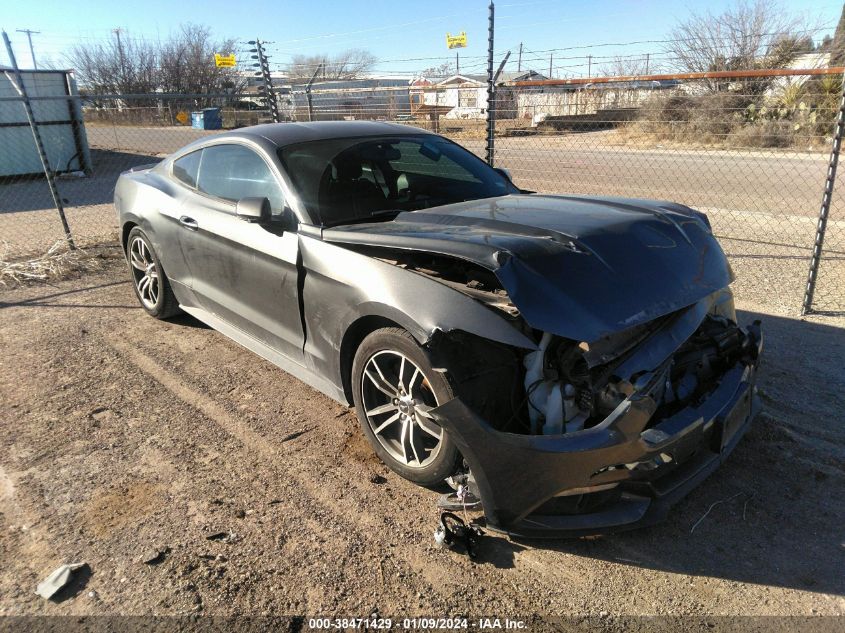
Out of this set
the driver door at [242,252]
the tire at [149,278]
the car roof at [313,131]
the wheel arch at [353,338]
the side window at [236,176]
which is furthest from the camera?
the tire at [149,278]

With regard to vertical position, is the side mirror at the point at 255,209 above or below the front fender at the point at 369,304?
above

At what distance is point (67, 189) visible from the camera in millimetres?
13406

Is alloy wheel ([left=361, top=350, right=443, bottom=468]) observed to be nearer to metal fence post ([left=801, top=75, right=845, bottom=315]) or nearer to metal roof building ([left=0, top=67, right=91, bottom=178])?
metal fence post ([left=801, top=75, right=845, bottom=315])

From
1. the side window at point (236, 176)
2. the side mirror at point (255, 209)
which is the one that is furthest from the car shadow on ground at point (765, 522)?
the side window at point (236, 176)

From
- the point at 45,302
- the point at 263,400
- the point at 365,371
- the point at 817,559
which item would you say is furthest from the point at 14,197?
the point at 817,559

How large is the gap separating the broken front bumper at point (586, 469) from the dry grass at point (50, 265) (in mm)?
6379

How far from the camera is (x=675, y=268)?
2.99 metres

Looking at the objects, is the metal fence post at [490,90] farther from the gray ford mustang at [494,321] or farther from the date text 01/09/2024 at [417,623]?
the date text 01/09/2024 at [417,623]

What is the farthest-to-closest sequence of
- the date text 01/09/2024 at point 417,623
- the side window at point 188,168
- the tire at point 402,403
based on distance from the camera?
the side window at point 188,168, the tire at point 402,403, the date text 01/09/2024 at point 417,623

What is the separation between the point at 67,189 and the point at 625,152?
556 inches

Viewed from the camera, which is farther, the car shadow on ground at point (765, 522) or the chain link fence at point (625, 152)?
the chain link fence at point (625, 152)

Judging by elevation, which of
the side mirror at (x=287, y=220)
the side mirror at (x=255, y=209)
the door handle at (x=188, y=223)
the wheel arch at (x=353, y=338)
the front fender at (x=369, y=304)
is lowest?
the wheel arch at (x=353, y=338)

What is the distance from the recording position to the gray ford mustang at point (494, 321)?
2.49 metres

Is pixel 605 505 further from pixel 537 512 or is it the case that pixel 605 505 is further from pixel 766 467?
pixel 766 467
